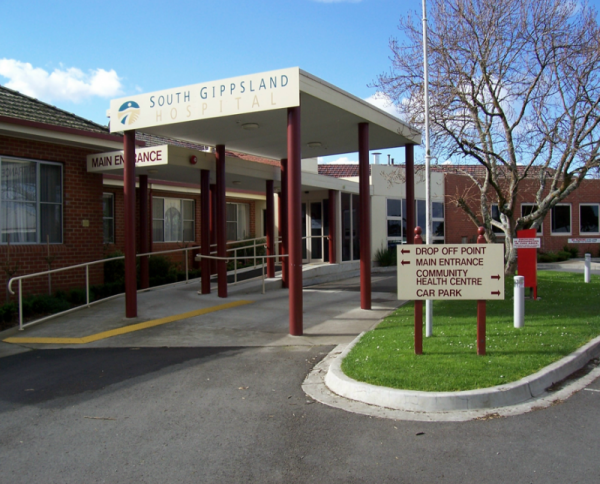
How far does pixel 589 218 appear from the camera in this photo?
29.4 m

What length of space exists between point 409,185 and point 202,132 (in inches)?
205

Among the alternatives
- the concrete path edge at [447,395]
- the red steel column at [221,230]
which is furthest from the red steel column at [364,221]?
the concrete path edge at [447,395]

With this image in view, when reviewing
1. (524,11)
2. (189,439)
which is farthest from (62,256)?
(524,11)

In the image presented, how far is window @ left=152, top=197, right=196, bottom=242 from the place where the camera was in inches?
786

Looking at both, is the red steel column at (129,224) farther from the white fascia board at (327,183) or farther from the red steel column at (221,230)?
the white fascia board at (327,183)

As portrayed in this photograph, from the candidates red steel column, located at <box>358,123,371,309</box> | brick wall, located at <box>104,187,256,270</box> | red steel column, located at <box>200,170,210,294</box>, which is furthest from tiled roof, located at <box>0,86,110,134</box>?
red steel column, located at <box>358,123,371,309</box>

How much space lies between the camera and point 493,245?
686 cm

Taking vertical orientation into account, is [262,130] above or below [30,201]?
above

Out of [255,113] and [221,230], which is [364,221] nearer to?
[255,113]

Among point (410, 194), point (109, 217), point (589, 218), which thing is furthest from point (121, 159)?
point (589, 218)

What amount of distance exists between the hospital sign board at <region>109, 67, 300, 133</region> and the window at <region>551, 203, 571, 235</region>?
24573mm

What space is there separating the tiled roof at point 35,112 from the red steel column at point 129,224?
2297mm

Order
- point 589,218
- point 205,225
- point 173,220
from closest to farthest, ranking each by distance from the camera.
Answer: point 205,225, point 173,220, point 589,218

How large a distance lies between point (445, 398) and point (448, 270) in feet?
6.73
